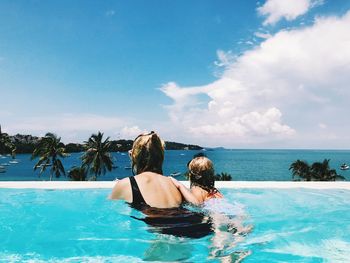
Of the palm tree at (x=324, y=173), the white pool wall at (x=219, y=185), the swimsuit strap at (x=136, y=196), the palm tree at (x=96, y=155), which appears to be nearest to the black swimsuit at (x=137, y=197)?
the swimsuit strap at (x=136, y=196)

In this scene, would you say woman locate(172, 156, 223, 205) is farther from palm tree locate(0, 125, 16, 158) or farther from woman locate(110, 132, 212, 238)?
palm tree locate(0, 125, 16, 158)

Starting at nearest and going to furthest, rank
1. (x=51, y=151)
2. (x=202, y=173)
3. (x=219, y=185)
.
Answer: (x=202, y=173) < (x=219, y=185) < (x=51, y=151)

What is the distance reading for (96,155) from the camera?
4844cm

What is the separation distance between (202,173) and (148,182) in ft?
3.77

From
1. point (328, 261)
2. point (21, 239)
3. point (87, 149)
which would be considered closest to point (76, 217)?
point (21, 239)

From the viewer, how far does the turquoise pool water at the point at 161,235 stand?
398cm

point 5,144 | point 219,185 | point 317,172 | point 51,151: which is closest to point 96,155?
point 51,151

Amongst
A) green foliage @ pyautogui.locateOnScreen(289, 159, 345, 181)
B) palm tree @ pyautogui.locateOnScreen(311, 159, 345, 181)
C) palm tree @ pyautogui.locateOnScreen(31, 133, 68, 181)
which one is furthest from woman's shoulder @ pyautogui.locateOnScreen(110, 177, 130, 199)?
palm tree @ pyautogui.locateOnScreen(311, 159, 345, 181)

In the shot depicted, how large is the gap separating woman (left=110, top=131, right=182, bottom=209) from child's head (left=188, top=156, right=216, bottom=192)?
763 mm

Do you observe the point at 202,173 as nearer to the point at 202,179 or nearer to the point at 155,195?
the point at 202,179

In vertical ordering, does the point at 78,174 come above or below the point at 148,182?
below

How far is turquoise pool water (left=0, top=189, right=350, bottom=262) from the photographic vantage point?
3984 millimetres

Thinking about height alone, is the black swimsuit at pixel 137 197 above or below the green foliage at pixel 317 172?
above

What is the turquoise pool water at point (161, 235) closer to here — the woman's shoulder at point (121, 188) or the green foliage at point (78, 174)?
the woman's shoulder at point (121, 188)
